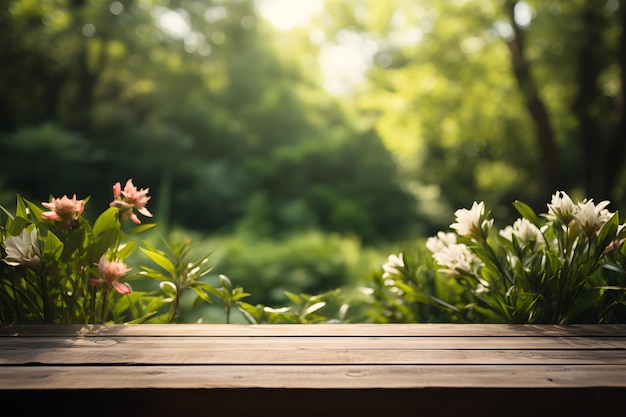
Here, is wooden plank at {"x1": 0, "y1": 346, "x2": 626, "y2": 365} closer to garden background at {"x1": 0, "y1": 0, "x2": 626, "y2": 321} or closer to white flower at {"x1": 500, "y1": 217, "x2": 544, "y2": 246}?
white flower at {"x1": 500, "y1": 217, "x2": 544, "y2": 246}

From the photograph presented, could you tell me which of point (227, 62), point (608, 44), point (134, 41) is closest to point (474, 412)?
point (608, 44)

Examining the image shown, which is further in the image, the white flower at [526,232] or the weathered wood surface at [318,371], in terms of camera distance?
the white flower at [526,232]

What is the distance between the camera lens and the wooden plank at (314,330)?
4.18ft

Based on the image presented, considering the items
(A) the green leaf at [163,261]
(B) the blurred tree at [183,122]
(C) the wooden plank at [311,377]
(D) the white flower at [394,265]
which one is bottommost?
(C) the wooden plank at [311,377]

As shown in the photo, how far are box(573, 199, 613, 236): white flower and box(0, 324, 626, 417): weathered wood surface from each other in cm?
31

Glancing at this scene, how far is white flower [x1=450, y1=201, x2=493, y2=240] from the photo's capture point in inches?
61.2

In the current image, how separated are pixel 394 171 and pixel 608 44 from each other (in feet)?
20.6

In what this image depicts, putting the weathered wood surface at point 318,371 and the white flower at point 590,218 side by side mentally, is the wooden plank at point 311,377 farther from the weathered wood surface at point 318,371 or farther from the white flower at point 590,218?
the white flower at point 590,218

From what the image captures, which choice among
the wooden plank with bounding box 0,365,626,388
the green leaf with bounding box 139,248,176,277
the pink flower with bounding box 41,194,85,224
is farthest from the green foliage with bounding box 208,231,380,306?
the wooden plank with bounding box 0,365,626,388

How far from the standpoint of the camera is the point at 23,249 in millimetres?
1406

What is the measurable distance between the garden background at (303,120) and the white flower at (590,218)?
12.7 feet

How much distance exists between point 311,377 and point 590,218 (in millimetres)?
987

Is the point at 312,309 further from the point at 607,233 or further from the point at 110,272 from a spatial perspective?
the point at 607,233

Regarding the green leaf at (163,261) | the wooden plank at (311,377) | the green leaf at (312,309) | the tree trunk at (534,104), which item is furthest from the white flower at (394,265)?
the tree trunk at (534,104)
